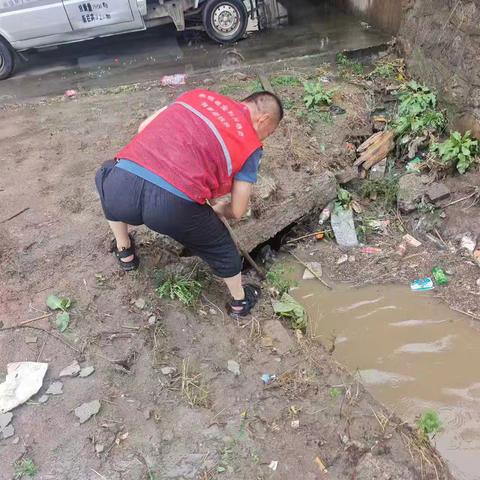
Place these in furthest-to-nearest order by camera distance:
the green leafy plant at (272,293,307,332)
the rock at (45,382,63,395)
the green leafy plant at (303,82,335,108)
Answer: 1. the green leafy plant at (303,82,335,108)
2. the green leafy plant at (272,293,307,332)
3. the rock at (45,382,63,395)

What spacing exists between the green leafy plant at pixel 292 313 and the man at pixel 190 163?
1012mm

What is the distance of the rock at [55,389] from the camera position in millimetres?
2676

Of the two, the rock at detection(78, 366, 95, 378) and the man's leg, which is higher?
the man's leg

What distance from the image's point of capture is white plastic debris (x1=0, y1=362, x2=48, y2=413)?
2.61m

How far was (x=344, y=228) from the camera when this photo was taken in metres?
4.27

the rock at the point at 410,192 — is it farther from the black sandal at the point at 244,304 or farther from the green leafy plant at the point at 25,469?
the green leafy plant at the point at 25,469

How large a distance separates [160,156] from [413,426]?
2.16 m

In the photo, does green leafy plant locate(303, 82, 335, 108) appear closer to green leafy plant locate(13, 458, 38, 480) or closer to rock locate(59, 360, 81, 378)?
rock locate(59, 360, 81, 378)

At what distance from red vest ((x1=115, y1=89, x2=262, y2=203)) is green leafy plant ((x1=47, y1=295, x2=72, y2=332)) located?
1208 mm

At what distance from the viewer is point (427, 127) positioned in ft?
15.4

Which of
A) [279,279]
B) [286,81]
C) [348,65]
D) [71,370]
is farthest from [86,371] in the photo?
[348,65]

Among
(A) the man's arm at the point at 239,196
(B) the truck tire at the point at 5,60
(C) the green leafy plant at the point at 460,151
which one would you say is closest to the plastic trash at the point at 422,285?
(C) the green leafy plant at the point at 460,151

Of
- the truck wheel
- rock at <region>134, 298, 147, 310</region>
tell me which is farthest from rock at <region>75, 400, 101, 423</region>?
the truck wheel

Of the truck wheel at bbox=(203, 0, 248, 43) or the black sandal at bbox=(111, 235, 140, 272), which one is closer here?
the black sandal at bbox=(111, 235, 140, 272)
